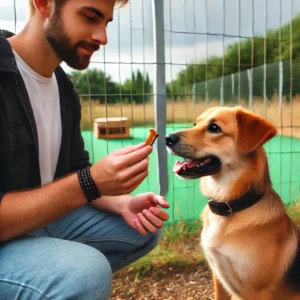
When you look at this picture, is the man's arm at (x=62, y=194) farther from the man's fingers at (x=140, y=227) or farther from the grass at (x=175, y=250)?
the grass at (x=175, y=250)

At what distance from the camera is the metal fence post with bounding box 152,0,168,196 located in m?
2.59

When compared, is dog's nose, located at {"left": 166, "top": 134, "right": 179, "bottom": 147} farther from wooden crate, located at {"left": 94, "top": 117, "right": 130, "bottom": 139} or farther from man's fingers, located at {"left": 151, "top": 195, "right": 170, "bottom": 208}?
wooden crate, located at {"left": 94, "top": 117, "right": 130, "bottom": 139}

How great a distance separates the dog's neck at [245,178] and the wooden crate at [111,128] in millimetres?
1068

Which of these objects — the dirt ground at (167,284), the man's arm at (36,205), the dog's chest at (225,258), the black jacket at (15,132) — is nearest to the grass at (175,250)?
the dirt ground at (167,284)

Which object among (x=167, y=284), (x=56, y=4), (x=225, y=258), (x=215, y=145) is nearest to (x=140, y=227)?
(x=225, y=258)

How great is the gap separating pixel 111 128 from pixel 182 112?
1.83ft

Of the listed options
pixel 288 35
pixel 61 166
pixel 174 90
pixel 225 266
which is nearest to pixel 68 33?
pixel 61 166

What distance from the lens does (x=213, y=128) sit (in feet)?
5.93

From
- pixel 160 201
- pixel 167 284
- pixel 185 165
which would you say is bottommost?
pixel 167 284

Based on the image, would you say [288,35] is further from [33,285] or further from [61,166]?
[33,285]

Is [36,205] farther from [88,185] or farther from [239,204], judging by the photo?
[239,204]

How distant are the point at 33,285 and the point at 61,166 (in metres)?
0.68

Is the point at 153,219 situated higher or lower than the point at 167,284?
Result: higher

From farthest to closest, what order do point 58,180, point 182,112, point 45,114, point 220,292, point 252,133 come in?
point 182,112, point 220,292, point 252,133, point 45,114, point 58,180
